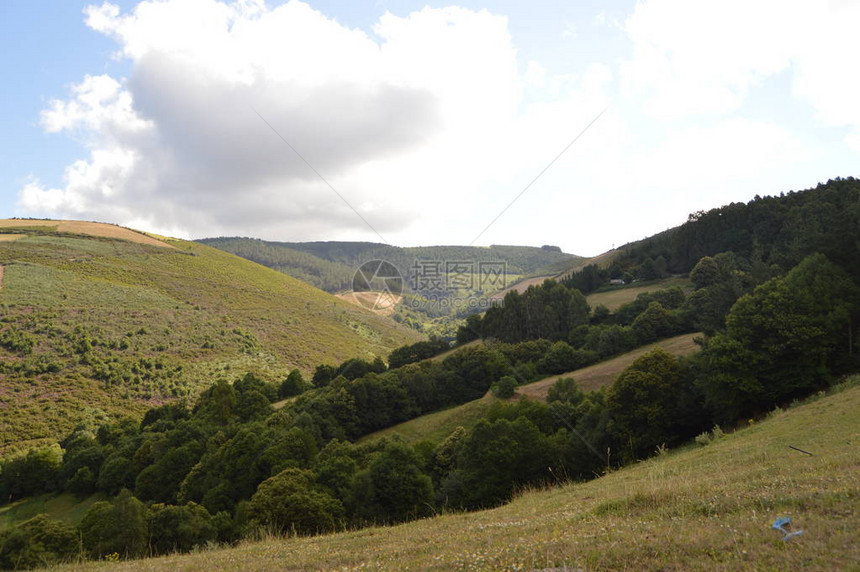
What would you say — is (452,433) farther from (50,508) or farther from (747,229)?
(747,229)

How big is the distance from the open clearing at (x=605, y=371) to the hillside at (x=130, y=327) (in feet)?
202

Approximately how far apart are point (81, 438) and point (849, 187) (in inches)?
5363

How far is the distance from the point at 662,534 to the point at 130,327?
110021mm

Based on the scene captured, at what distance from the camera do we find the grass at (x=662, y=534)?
5.59 metres

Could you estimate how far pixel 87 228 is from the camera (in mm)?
153500

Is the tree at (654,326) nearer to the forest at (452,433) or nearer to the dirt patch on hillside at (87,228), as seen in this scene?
the forest at (452,433)

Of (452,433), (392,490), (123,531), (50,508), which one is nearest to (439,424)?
(452,433)

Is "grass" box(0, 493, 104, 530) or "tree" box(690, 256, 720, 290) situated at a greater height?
"tree" box(690, 256, 720, 290)

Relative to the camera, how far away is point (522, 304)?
94312 millimetres

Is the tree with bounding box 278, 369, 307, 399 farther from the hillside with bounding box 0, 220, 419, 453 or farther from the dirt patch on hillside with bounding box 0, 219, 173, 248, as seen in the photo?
the dirt patch on hillside with bounding box 0, 219, 173, 248

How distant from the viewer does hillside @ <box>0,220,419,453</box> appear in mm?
73562

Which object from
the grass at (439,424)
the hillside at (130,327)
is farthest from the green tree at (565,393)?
the hillside at (130,327)

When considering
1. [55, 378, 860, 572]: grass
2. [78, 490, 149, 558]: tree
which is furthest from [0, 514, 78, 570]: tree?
[55, 378, 860, 572]: grass

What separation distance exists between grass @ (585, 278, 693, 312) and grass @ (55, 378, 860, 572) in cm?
8539
